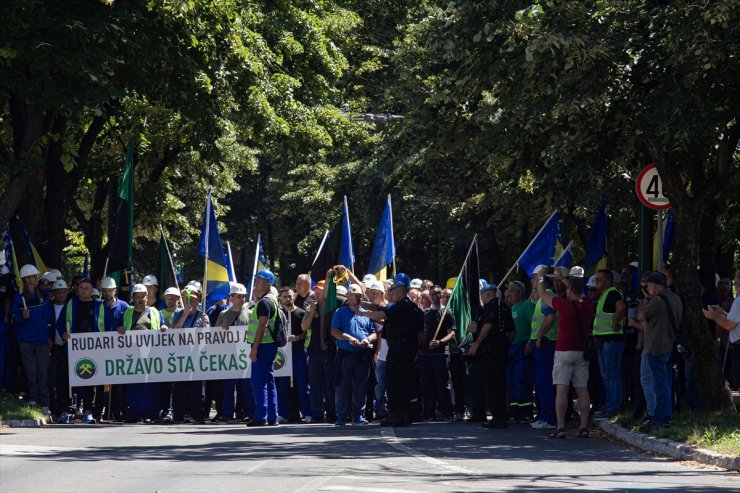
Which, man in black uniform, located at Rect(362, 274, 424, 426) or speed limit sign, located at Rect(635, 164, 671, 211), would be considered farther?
man in black uniform, located at Rect(362, 274, 424, 426)

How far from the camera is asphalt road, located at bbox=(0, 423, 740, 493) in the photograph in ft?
36.2

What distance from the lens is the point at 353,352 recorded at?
61.0ft

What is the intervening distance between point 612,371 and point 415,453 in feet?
14.4

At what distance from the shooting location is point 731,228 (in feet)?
92.1

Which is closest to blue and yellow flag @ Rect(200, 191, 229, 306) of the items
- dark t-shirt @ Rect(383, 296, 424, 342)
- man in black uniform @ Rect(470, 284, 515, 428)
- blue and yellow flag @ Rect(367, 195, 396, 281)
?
blue and yellow flag @ Rect(367, 195, 396, 281)

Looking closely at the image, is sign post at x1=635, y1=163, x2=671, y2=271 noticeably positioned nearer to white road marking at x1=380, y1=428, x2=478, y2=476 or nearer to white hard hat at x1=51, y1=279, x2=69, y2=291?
white road marking at x1=380, y1=428, x2=478, y2=476

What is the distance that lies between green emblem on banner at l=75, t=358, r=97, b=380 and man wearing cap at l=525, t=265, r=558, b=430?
6.37 m

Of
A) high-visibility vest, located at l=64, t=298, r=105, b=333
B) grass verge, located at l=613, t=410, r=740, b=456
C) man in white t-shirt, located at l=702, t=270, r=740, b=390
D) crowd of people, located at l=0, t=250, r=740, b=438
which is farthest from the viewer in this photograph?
high-visibility vest, located at l=64, t=298, r=105, b=333

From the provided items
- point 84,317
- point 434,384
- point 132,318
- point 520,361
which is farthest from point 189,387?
point 520,361

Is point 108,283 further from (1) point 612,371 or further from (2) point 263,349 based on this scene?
(1) point 612,371

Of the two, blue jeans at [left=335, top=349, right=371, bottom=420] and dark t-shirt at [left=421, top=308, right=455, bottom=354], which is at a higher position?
dark t-shirt at [left=421, top=308, right=455, bottom=354]

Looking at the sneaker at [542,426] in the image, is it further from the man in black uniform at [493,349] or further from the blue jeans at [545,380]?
the man in black uniform at [493,349]

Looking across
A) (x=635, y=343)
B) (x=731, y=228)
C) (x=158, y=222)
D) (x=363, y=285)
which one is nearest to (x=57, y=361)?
(x=363, y=285)

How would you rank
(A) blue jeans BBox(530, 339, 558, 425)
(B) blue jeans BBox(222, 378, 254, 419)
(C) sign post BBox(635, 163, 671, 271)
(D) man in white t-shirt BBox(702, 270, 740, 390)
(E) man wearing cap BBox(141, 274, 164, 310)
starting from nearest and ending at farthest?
(D) man in white t-shirt BBox(702, 270, 740, 390), (C) sign post BBox(635, 163, 671, 271), (A) blue jeans BBox(530, 339, 558, 425), (B) blue jeans BBox(222, 378, 254, 419), (E) man wearing cap BBox(141, 274, 164, 310)
